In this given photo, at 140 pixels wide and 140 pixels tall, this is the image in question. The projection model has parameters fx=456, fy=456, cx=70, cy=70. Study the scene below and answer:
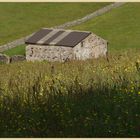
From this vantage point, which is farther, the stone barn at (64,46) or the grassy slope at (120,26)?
the grassy slope at (120,26)

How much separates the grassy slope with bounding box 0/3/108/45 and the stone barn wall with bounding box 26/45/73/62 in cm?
1269

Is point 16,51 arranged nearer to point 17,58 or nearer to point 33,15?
point 17,58

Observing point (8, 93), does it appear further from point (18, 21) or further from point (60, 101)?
point (18, 21)

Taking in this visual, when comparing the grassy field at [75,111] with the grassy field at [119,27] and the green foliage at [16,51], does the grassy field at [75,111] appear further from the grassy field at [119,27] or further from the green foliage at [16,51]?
the green foliage at [16,51]

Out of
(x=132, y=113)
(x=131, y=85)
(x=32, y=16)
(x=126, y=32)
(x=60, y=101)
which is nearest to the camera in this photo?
(x=132, y=113)

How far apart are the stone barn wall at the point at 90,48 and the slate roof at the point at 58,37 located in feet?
1.87

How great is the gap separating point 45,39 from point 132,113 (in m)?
36.0

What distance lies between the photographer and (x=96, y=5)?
243ft

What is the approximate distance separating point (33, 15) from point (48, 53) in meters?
25.2

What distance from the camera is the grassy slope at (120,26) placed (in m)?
54.5

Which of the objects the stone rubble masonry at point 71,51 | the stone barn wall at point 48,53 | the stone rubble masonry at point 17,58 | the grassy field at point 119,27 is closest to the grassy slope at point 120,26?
the grassy field at point 119,27

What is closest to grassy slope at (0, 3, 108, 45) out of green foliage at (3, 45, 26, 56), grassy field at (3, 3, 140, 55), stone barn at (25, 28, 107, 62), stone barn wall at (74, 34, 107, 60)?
green foliage at (3, 45, 26, 56)

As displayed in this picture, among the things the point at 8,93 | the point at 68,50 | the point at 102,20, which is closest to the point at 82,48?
the point at 68,50

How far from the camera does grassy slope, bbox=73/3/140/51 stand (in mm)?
54469
